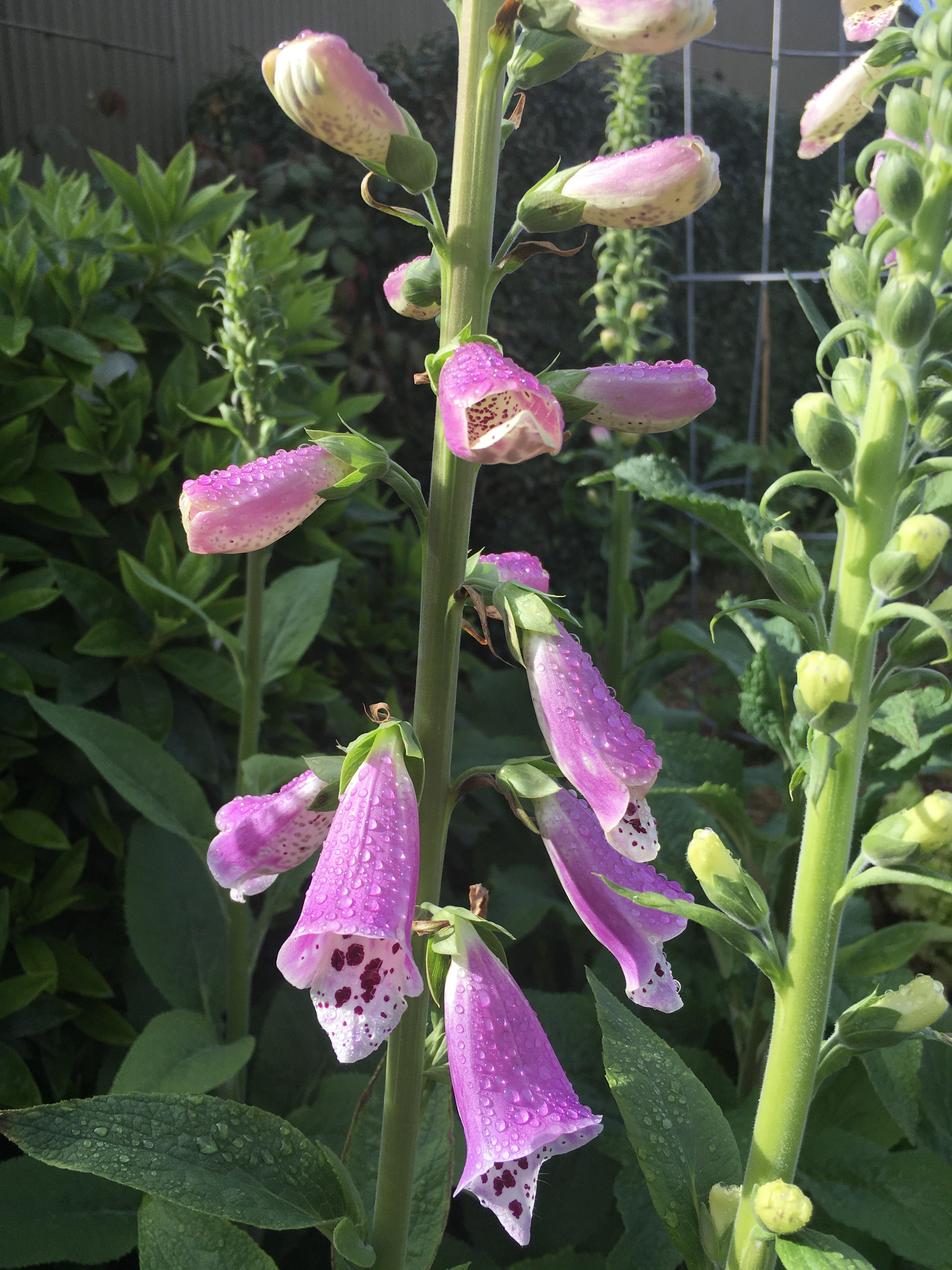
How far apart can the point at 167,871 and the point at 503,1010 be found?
37.2 inches

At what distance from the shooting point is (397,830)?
680mm

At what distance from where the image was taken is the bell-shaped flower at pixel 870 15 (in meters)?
1.03

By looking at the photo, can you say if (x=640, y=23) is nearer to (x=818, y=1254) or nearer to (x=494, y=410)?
(x=494, y=410)

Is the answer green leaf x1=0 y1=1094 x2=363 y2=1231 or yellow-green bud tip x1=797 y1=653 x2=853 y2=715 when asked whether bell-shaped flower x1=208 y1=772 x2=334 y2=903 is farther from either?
yellow-green bud tip x1=797 y1=653 x2=853 y2=715

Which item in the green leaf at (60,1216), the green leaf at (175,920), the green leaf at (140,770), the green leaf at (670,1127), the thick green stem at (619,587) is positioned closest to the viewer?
the green leaf at (670,1127)

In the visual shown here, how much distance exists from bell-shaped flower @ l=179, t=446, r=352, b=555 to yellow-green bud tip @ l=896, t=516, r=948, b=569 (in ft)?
1.42

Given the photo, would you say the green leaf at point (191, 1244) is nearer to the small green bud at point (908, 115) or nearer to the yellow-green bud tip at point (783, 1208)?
the yellow-green bud tip at point (783, 1208)

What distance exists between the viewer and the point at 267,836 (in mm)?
771

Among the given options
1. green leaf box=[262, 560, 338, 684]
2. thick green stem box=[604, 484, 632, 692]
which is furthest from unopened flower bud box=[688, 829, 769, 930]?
thick green stem box=[604, 484, 632, 692]

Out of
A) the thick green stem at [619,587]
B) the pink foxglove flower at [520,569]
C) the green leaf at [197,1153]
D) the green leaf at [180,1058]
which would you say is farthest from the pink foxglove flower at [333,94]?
the thick green stem at [619,587]

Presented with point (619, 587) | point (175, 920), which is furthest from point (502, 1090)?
point (619, 587)

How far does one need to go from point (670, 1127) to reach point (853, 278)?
0.77 m

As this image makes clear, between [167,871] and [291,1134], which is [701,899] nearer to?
[167,871]

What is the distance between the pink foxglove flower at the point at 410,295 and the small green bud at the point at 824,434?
31cm
